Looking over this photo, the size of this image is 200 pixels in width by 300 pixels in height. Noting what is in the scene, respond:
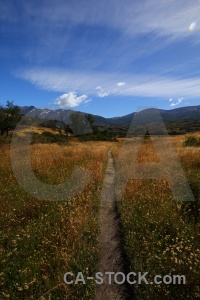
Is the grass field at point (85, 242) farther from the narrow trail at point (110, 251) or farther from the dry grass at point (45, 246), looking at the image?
the narrow trail at point (110, 251)

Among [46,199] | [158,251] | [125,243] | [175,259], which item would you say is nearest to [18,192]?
[46,199]

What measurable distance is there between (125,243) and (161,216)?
130cm

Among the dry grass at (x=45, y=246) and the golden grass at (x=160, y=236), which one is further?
the dry grass at (x=45, y=246)

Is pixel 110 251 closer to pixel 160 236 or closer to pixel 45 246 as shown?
pixel 160 236

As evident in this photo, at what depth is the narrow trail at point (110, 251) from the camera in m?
4.44

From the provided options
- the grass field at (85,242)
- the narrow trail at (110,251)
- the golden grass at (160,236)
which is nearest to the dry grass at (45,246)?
the grass field at (85,242)

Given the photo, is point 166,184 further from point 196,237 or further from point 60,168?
point 60,168

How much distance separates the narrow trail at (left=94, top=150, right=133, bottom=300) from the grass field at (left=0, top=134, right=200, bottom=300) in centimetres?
19

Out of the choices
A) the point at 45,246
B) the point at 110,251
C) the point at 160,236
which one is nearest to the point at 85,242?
the point at 110,251

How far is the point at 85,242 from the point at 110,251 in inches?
24.0

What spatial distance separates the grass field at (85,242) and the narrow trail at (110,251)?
19 cm

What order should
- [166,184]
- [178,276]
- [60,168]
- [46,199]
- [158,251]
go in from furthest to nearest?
[60,168] < [166,184] < [46,199] < [158,251] < [178,276]

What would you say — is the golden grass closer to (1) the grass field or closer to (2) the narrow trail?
(1) the grass field

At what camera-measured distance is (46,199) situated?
26.7 ft
